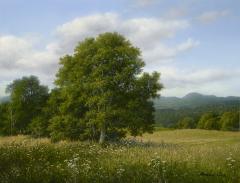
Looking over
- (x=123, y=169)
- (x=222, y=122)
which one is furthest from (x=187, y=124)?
(x=123, y=169)

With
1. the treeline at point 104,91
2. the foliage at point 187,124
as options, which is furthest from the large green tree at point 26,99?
the foliage at point 187,124

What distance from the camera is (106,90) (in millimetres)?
37281

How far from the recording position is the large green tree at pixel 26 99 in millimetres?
69375

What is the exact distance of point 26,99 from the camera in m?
70.6

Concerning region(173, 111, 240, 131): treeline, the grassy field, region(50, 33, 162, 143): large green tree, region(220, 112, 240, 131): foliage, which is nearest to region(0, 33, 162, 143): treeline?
region(50, 33, 162, 143): large green tree

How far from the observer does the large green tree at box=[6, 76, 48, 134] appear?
69.4 meters

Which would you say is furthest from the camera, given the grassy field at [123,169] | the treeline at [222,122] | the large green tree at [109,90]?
the treeline at [222,122]

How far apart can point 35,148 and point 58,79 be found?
21611 mm

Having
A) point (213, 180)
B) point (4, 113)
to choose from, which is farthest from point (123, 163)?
point (4, 113)

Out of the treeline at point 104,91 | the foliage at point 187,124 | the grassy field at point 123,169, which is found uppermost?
the treeline at point 104,91

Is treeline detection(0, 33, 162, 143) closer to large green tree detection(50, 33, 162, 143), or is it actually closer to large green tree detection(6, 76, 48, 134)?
large green tree detection(50, 33, 162, 143)

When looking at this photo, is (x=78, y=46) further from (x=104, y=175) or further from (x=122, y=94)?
(x=104, y=175)

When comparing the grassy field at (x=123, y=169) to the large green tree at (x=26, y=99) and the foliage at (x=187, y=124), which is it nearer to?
the large green tree at (x=26, y=99)

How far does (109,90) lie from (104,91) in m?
0.99
